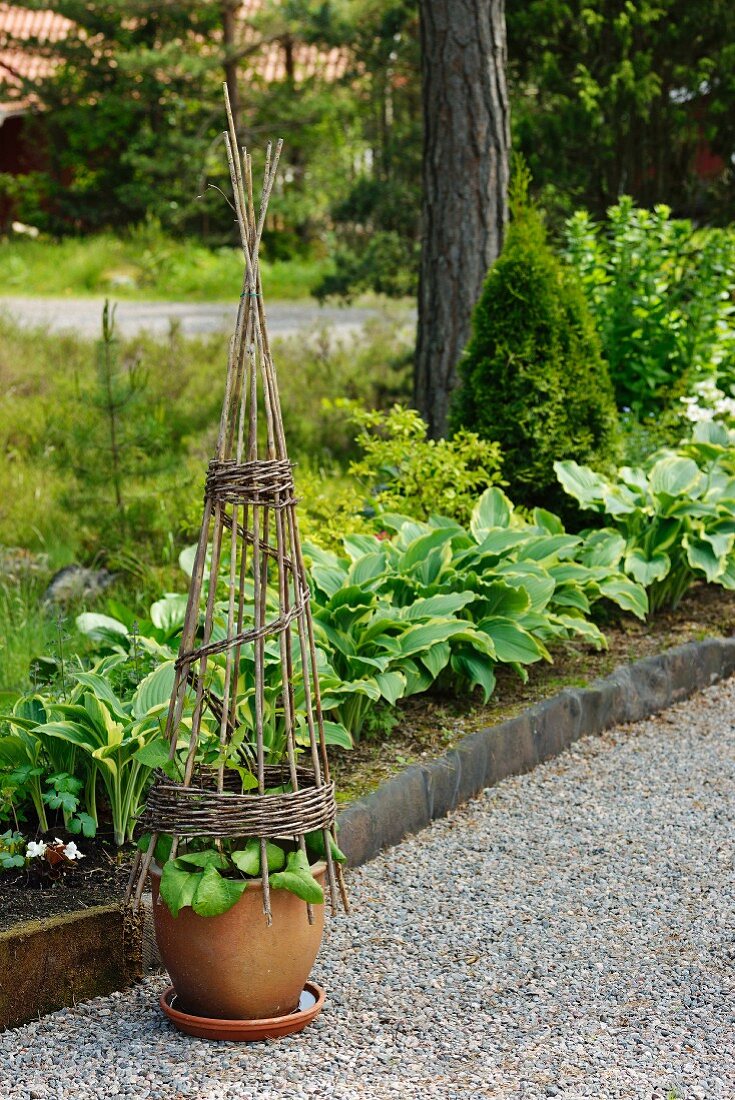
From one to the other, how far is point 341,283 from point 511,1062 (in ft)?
25.4

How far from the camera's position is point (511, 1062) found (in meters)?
2.53

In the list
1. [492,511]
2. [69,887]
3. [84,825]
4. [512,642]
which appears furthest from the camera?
[492,511]

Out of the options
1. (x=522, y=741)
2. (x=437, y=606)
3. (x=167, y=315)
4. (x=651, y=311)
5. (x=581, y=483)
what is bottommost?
(x=522, y=741)

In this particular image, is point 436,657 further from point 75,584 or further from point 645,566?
point 75,584

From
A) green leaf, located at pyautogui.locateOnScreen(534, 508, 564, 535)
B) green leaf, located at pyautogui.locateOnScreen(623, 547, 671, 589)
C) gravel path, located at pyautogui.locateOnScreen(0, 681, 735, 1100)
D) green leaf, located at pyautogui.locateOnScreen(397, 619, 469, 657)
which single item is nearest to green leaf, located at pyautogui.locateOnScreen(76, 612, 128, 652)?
green leaf, located at pyautogui.locateOnScreen(397, 619, 469, 657)

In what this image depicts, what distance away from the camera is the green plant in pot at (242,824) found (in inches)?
98.0

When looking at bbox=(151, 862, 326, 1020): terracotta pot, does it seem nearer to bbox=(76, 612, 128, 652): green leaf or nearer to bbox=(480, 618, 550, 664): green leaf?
bbox=(76, 612, 128, 652): green leaf

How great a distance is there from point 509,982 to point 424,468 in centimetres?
256

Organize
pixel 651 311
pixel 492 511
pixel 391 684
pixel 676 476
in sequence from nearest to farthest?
pixel 391 684 → pixel 492 511 → pixel 676 476 → pixel 651 311

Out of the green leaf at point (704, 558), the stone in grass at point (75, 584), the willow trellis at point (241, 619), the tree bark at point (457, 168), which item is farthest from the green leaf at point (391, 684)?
the tree bark at point (457, 168)

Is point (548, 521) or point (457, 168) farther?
point (457, 168)

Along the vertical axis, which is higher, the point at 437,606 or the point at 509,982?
the point at 437,606

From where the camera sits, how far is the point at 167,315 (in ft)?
42.2

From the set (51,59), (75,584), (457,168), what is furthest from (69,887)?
(51,59)
